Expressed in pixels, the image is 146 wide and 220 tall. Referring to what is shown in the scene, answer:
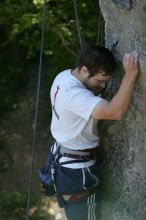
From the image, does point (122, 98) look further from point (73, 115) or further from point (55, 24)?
point (55, 24)

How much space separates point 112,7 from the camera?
118 inches

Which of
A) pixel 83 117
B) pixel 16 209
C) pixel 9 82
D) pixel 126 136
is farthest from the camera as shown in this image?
pixel 9 82

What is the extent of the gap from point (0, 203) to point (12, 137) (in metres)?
2.94

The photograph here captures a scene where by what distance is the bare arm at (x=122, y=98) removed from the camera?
279 cm

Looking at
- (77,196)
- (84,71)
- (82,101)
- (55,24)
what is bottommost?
(77,196)

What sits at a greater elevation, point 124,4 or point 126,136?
point 124,4

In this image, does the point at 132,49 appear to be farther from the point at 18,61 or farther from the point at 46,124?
the point at 18,61

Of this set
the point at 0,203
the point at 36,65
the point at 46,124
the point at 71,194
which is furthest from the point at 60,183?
the point at 36,65

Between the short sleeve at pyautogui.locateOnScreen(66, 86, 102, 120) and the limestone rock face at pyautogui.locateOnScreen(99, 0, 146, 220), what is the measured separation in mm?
306

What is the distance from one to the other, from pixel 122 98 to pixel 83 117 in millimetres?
263

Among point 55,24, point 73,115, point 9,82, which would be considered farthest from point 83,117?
point 9,82

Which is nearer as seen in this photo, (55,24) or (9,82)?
(55,24)

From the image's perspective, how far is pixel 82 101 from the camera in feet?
9.32

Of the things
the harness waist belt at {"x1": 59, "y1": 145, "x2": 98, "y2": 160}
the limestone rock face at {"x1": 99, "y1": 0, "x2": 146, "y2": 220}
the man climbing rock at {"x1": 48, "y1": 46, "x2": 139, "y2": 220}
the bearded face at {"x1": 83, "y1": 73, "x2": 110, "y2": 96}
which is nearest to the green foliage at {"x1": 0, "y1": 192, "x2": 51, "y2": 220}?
the limestone rock face at {"x1": 99, "y1": 0, "x2": 146, "y2": 220}
